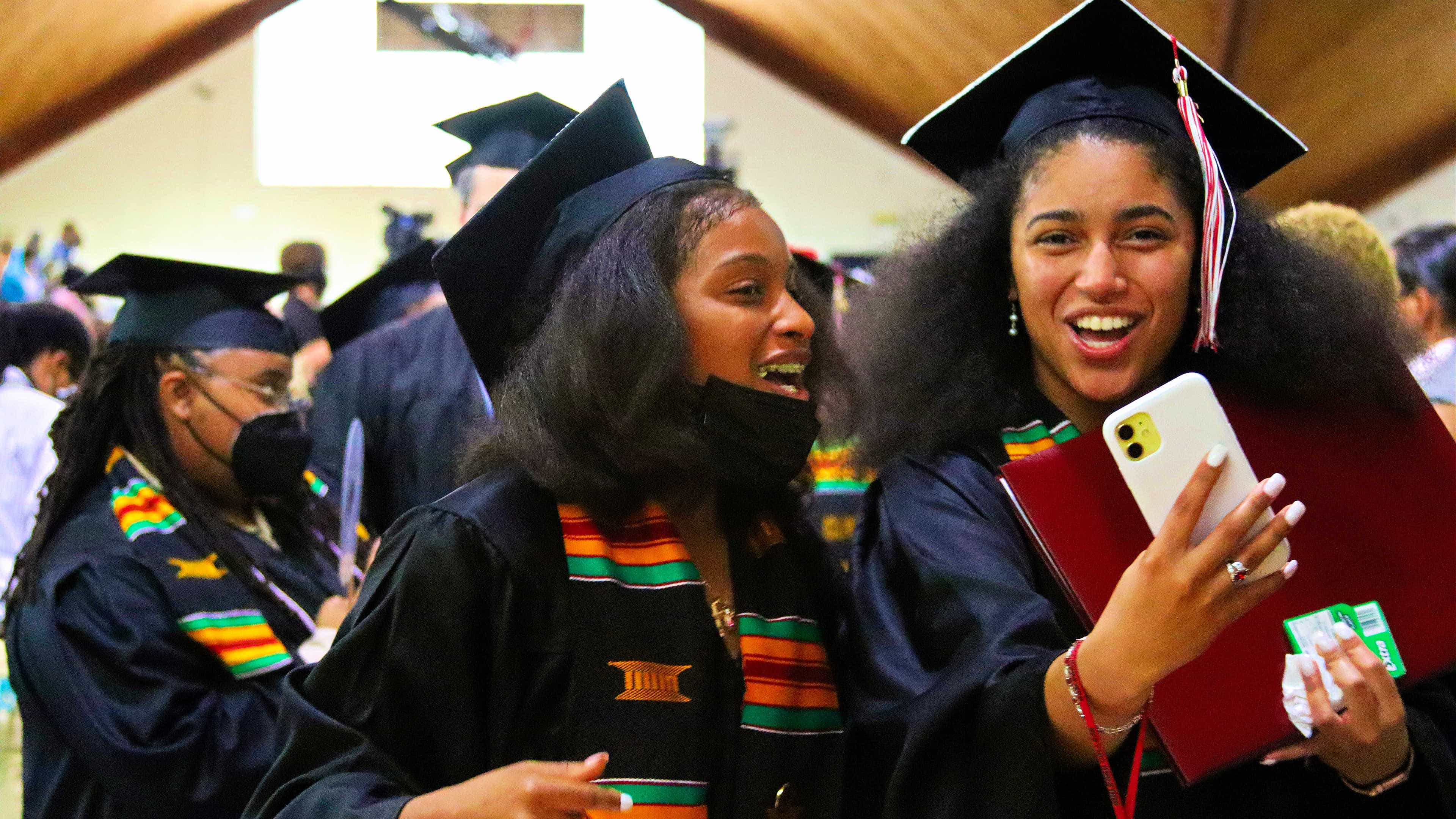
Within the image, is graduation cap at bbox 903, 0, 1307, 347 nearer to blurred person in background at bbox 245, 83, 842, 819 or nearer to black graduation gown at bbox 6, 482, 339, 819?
blurred person in background at bbox 245, 83, 842, 819

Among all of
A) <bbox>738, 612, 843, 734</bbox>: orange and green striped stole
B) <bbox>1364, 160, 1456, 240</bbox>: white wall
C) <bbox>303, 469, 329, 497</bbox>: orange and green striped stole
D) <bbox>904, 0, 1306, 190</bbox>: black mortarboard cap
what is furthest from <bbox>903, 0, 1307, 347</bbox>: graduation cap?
<bbox>1364, 160, 1456, 240</bbox>: white wall

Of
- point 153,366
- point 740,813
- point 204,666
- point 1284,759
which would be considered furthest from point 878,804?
point 153,366

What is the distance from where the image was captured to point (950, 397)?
2.02 meters

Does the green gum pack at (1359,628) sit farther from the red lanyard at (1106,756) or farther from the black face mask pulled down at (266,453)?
the black face mask pulled down at (266,453)

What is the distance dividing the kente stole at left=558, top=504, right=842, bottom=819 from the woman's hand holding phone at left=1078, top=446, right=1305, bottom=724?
0.53m

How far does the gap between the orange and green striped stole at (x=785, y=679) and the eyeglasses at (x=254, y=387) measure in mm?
1974

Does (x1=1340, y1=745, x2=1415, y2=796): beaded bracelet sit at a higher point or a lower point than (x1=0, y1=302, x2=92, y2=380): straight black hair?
higher

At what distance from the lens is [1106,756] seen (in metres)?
1.58

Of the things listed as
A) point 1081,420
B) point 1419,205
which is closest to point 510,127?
point 1081,420

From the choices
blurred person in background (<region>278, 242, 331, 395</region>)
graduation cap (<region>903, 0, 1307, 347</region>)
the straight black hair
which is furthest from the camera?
blurred person in background (<region>278, 242, 331, 395</region>)

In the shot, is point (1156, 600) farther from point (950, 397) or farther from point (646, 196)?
point (646, 196)

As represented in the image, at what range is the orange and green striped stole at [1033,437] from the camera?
193 centimetres

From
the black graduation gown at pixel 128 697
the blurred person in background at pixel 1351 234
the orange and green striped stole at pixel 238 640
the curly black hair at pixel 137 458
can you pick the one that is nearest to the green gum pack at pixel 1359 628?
the blurred person in background at pixel 1351 234

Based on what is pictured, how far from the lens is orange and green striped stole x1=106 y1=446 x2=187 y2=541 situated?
304cm
